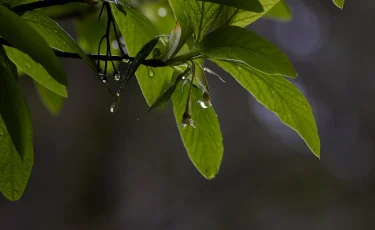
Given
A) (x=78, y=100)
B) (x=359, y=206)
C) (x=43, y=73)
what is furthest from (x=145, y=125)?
(x=43, y=73)

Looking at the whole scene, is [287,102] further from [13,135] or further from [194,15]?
[13,135]

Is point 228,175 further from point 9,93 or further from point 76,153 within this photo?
point 9,93

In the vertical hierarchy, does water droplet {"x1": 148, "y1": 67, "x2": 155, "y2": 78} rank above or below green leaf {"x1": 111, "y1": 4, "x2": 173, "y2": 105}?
below

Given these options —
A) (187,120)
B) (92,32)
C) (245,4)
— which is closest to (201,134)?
(187,120)

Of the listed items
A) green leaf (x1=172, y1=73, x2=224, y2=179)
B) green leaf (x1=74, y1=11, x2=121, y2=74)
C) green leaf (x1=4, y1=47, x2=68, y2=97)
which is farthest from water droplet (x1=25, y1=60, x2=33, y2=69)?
green leaf (x1=74, y1=11, x2=121, y2=74)

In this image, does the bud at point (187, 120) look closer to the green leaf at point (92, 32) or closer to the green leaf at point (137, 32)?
the green leaf at point (137, 32)

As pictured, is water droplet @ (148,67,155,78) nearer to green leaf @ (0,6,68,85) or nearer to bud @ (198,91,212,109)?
bud @ (198,91,212,109)

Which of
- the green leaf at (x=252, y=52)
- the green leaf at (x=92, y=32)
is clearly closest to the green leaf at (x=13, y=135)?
the green leaf at (x=252, y=52)
